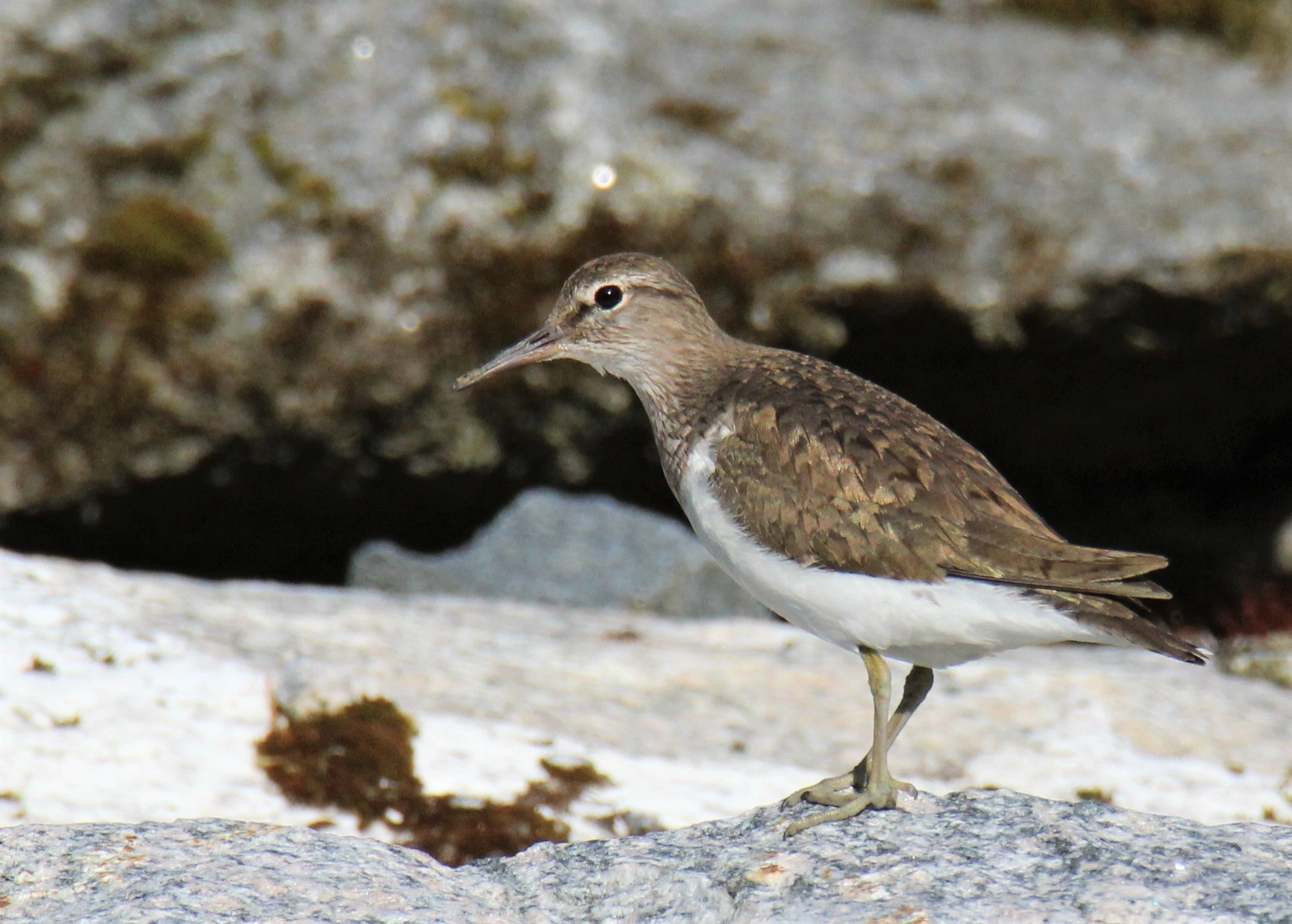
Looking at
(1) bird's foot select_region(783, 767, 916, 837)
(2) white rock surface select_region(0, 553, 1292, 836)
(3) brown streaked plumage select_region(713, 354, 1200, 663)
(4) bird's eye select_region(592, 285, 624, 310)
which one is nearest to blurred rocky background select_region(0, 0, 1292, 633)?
(2) white rock surface select_region(0, 553, 1292, 836)

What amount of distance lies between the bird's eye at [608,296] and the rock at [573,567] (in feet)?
11.1

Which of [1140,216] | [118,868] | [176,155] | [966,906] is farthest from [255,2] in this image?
[966,906]

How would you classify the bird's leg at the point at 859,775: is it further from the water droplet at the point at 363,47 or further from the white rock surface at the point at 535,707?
the water droplet at the point at 363,47

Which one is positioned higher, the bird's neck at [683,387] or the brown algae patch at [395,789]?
the bird's neck at [683,387]

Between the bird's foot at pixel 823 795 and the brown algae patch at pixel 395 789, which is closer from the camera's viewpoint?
the bird's foot at pixel 823 795

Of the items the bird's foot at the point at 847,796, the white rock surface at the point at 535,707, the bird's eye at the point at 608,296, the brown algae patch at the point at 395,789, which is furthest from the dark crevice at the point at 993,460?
the bird's foot at the point at 847,796

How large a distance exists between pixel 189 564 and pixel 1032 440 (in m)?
7.31

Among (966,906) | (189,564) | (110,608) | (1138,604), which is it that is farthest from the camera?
(189,564)

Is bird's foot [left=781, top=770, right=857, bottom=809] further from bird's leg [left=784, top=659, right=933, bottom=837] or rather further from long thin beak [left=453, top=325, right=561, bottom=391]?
long thin beak [left=453, top=325, right=561, bottom=391]

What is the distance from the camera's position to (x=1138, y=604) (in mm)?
6078

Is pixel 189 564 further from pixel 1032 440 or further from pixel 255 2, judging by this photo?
pixel 1032 440

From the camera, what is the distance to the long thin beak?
790 cm

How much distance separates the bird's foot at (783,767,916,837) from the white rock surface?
124 cm

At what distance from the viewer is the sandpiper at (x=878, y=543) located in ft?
19.5
